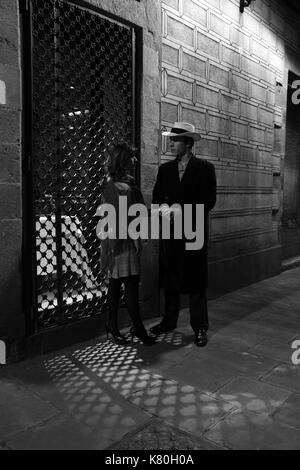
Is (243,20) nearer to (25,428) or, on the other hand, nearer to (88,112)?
(88,112)

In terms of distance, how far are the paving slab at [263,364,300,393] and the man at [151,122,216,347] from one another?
0.85 metres

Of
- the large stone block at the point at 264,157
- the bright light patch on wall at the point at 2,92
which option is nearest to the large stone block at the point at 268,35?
the large stone block at the point at 264,157

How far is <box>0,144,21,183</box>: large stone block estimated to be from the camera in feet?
12.3

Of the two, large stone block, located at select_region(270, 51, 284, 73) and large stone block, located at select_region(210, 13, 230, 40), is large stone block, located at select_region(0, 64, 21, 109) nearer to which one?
large stone block, located at select_region(210, 13, 230, 40)

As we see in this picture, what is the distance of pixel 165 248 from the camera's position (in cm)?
470

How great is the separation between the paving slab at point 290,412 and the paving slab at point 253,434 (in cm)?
7

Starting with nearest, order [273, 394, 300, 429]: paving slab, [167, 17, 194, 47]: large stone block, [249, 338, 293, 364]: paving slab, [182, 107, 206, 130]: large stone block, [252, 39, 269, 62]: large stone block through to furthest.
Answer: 1. [273, 394, 300, 429]: paving slab
2. [249, 338, 293, 364]: paving slab
3. [167, 17, 194, 47]: large stone block
4. [182, 107, 206, 130]: large stone block
5. [252, 39, 269, 62]: large stone block

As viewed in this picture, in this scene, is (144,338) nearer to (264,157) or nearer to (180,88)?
(180,88)

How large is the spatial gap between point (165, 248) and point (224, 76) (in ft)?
10.6

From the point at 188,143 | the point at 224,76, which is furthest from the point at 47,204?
the point at 224,76

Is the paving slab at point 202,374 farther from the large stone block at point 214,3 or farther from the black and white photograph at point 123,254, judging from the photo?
the large stone block at point 214,3

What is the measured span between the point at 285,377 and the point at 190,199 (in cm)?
192

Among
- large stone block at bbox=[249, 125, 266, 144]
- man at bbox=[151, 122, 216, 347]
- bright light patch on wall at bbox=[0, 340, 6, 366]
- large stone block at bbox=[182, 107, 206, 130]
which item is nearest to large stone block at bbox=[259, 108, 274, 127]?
large stone block at bbox=[249, 125, 266, 144]
